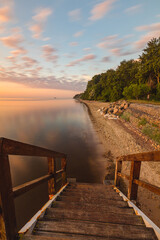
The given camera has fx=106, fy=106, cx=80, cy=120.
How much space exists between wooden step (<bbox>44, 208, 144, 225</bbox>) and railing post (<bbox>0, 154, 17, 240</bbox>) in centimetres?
66

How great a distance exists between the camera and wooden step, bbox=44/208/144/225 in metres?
1.77

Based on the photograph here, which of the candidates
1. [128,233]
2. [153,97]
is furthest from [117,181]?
[153,97]

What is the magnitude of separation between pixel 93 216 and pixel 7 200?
1539 mm

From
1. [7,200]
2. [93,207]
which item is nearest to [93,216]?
[93,207]

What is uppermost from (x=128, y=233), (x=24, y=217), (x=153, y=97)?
(x=153, y=97)

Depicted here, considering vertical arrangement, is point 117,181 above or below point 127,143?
above

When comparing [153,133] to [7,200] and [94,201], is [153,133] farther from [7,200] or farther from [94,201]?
[7,200]

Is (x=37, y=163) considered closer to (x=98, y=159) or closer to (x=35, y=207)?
(x=35, y=207)

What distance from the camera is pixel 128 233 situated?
1468 millimetres

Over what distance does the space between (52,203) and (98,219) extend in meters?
1.03

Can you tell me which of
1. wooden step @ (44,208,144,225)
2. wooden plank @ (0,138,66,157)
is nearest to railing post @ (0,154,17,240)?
wooden plank @ (0,138,66,157)

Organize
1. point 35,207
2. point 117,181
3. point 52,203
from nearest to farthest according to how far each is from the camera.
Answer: point 52,203 < point 117,181 < point 35,207

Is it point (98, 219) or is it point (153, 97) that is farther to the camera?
point (153, 97)

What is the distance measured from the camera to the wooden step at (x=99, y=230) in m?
1.44
